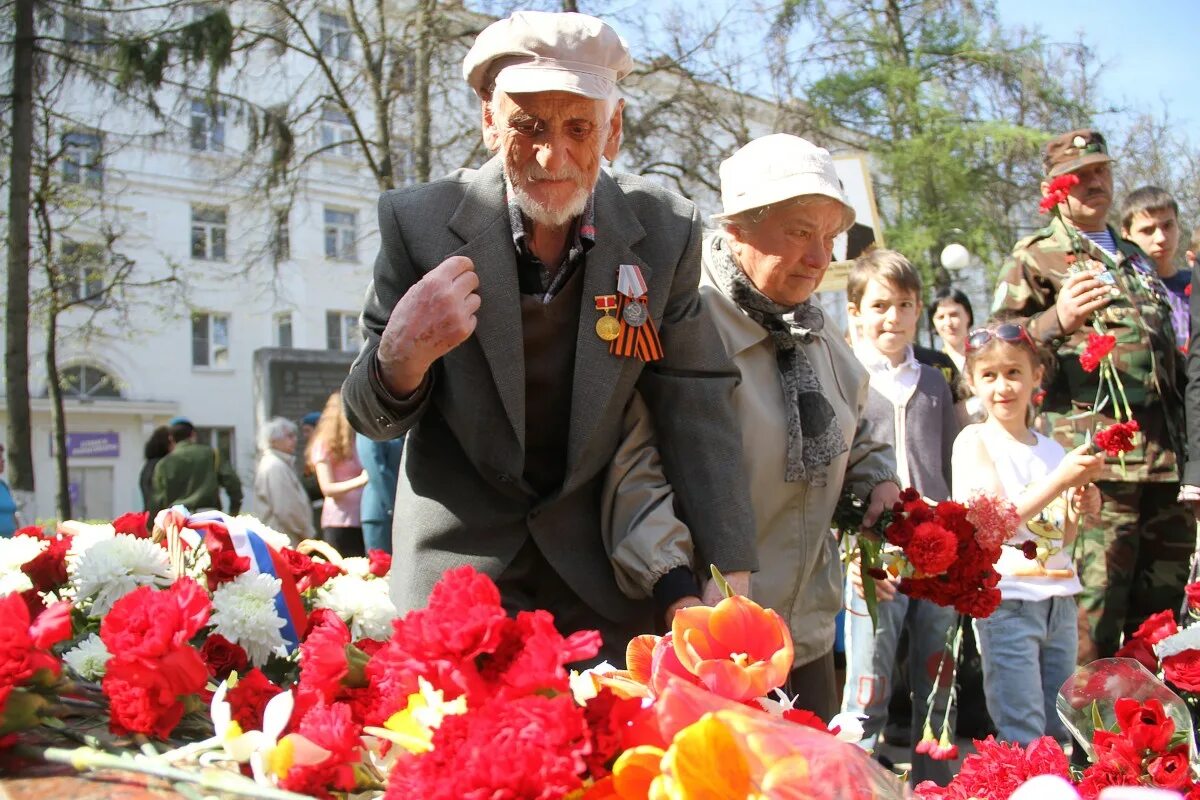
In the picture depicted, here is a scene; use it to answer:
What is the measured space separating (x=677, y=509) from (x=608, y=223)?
568 millimetres

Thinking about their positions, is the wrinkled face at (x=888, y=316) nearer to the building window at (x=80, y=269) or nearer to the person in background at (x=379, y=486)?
the person in background at (x=379, y=486)

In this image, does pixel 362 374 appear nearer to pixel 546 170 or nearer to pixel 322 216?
pixel 546 170

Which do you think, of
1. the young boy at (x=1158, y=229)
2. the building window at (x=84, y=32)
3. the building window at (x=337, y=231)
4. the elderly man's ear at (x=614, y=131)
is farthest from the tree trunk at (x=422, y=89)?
the building window at (x=337, y=231)

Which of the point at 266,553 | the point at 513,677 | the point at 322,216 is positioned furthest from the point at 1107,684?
the point at 322,216

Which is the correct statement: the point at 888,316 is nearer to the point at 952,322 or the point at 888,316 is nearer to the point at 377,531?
the point at 952,322

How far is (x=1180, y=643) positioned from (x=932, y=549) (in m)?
0.65

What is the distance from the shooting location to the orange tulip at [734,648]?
1.05 m

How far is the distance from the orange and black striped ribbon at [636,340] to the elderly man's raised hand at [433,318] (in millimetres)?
351

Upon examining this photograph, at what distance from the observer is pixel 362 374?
1996 millimetres

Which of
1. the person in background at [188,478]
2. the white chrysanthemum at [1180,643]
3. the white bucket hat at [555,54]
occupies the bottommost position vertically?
the person in background at [188,478]

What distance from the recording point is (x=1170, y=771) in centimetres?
143

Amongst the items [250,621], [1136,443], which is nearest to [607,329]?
[250,621]

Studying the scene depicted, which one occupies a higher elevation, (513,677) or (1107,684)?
(513,677)

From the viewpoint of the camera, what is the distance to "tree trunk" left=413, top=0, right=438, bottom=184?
40.0 feet
